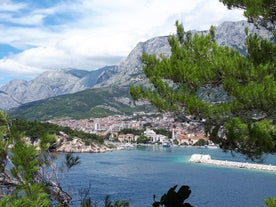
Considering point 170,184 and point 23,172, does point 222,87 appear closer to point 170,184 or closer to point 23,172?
point 23,172

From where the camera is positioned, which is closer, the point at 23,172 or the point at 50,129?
the point at 23,172

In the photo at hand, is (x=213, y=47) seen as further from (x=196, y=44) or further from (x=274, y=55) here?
(x=274, y=55)

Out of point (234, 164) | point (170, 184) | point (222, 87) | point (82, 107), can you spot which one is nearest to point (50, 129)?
point (234, 164)

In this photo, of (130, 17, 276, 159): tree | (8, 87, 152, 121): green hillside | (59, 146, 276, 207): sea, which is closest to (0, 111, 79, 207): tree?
(130, 17, 276, 159): tree

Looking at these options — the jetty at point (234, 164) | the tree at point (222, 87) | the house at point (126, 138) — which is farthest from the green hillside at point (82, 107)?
the tree at point (222, 87)

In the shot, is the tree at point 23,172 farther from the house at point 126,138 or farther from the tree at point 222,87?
the house at point 126,138
